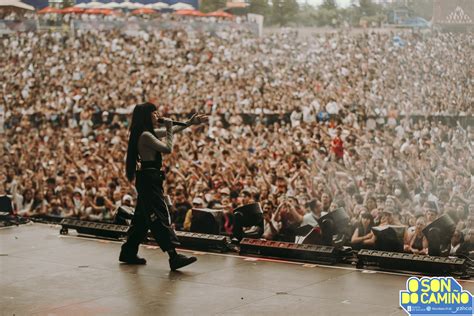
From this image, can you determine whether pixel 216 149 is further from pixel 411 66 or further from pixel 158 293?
pixel 158 293

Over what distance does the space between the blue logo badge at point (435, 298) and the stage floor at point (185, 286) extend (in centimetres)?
Answer: 13

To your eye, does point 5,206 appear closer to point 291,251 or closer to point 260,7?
point 291,251

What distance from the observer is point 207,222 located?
26.5 ft

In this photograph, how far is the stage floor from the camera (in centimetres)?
539

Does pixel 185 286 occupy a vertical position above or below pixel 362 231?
below

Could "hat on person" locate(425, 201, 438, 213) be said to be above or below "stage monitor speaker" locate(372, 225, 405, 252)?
above

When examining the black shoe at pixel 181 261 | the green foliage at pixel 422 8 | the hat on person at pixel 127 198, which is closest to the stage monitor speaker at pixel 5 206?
the hat on person at pixel 127 198

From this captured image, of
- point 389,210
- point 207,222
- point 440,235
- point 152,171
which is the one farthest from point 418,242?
point 152,171

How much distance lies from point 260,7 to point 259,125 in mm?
2218

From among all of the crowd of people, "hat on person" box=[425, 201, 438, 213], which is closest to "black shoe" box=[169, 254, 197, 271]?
the crowd of people

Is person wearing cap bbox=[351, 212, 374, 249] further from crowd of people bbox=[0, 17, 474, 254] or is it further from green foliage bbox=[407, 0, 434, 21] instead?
green foliage bbox=[407, 0, 434, 21]

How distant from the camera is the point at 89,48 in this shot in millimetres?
17281

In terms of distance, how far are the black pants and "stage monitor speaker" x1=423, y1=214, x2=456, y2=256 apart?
212 cm

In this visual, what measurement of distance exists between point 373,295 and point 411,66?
25.3ft
